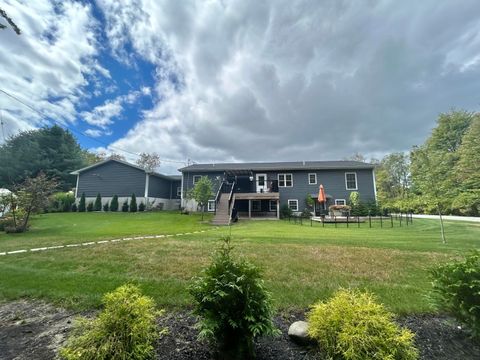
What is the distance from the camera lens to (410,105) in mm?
17609

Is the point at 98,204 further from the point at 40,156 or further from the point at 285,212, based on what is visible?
the point at 285,212

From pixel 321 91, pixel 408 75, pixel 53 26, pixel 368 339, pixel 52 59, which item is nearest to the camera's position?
pixel 368 339

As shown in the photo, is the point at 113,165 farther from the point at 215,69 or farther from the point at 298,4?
the point at 298,4

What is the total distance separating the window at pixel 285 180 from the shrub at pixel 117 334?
73.6 feet

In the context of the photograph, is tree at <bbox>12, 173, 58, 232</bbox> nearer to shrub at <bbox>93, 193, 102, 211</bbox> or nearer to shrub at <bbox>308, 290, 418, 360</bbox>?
shrub at <bbox>93, 193, 102, 211</bbox>

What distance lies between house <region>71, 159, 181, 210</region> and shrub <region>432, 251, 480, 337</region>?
26.0 meters

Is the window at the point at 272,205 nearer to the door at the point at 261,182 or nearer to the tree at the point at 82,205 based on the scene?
the door at the point at 261,182

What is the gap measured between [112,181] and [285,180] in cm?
2006

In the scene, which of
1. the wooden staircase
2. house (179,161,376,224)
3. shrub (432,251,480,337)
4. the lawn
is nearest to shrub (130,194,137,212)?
house (179,161,376,224)

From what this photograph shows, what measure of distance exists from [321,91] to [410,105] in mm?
7460

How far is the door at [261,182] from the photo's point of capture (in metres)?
Result: 24.4

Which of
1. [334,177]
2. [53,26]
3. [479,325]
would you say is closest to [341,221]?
[334,177]

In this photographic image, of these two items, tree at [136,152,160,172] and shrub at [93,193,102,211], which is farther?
tree at [136,152,160,172]

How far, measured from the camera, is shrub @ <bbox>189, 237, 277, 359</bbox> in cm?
235
